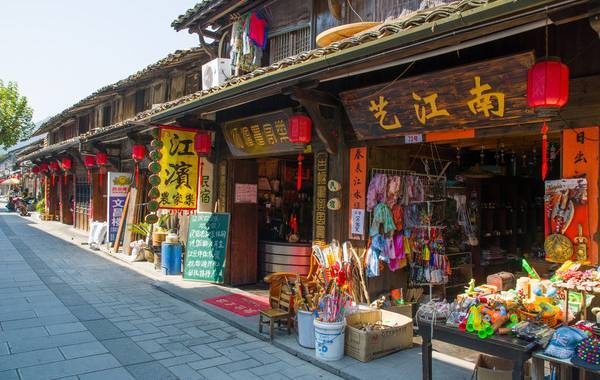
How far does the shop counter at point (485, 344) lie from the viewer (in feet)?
13.8

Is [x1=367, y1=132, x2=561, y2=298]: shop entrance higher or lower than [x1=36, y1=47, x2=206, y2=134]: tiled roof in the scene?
lower

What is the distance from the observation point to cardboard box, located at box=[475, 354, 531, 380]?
4.93 meters

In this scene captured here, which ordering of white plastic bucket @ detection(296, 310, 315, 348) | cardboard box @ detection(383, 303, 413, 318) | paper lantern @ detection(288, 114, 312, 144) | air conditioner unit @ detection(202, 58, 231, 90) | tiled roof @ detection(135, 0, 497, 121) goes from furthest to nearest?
air conditioner unit @ detection(202, 58, 231, 90) → paper lantern @ detection(288, 114, 312, 144) → cardboard box @ detection(383, 303, 413, 318) → white plastic bucket @ detection(296, 310, 315, 348) → tiled roof @ detection(135, 0, 497, 121)

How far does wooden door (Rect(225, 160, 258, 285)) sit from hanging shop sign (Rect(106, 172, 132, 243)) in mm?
6384

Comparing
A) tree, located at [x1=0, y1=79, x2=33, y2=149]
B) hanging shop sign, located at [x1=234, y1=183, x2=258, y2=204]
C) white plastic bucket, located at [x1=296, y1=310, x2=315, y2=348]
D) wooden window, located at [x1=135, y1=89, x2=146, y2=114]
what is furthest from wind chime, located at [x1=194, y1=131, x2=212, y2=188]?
tree, located at [x1=0, y1=79, x2=33, y2=149]

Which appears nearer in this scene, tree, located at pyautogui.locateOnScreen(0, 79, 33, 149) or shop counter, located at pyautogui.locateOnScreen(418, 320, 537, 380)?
shop counter, located at pyautogui.locateOnScreen(418, 320, 537, 380)

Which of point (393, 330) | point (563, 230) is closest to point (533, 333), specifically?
point (563, 230)

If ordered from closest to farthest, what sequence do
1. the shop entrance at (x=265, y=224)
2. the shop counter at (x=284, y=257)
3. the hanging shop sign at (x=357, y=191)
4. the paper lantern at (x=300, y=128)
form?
the hanging shop sign at (x=357, y=191)
the paper lantern at (x=300, y=128)
the shop counter at (x=284, y=257)
the shop entrance at (x=265, y=224)

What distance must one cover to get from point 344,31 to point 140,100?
12288 mm

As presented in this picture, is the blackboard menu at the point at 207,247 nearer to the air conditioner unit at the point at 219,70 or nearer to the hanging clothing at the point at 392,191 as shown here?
the air conditioner unit at the point at 219,70

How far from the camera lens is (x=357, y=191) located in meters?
7.90

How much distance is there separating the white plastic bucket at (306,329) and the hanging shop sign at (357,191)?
5.81ft

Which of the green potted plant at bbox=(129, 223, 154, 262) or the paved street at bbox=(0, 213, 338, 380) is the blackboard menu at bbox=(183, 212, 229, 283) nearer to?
the paved street at bbox=(0, 213, 338, 380)

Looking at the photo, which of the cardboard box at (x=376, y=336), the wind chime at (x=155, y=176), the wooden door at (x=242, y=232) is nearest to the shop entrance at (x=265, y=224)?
the wooden door at (x=242, y=232)
